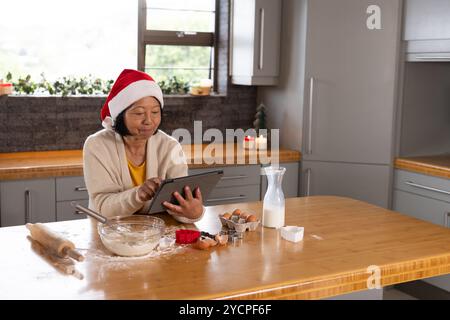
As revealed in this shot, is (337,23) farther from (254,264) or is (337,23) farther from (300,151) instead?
(254,264)

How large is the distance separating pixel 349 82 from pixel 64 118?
6.52 feet

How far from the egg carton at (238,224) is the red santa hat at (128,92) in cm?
71

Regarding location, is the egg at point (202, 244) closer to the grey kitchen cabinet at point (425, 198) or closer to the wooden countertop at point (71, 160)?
the wooden countertop at point (71, 160)

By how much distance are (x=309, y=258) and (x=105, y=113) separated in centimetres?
134

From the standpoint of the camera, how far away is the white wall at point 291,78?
457 centimetres

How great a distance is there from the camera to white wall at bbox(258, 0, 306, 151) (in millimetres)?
4566

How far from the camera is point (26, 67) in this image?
446cm

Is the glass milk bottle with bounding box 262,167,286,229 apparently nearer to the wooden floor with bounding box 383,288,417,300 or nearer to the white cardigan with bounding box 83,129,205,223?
the white cardigan with bounding box 83,129,205,223

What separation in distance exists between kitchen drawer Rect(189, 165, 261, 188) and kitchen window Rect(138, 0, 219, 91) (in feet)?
3.44

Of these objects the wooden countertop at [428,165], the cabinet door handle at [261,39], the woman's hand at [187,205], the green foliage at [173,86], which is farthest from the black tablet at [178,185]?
the green foliage at [173,86]

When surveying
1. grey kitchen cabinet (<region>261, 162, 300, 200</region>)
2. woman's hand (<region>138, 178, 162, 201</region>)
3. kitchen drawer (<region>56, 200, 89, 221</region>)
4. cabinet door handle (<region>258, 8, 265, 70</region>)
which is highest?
cabinet door handle (<region>258, 8, 265, 70</region>)

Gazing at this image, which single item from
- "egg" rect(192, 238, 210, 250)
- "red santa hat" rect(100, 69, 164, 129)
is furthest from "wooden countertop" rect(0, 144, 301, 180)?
"egg" rect(192, 238, 210, 250)

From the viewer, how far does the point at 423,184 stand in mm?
4148

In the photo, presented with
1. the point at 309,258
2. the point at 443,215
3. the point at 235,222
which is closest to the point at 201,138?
the point at 443,215
